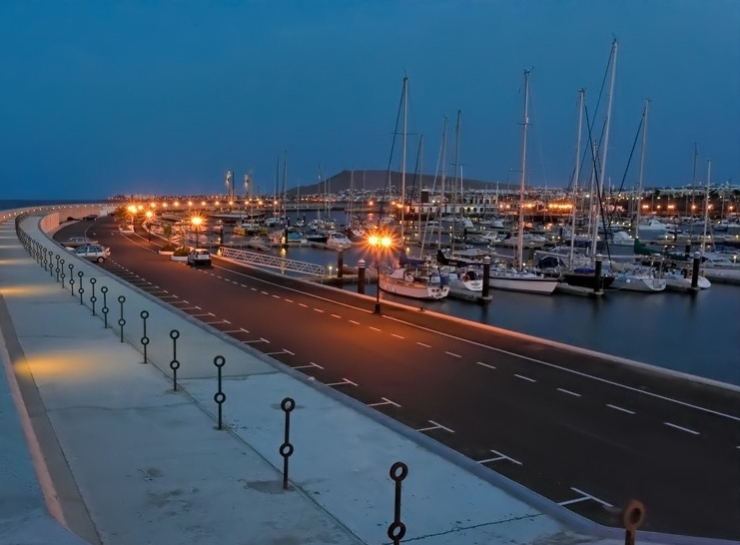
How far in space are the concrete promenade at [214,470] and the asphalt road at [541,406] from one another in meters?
2.55

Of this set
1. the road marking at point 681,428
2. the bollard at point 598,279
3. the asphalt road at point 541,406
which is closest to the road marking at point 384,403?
the asphalt road at point 541,406

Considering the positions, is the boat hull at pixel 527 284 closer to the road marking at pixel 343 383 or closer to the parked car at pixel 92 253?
the parked car at pixel 92 253

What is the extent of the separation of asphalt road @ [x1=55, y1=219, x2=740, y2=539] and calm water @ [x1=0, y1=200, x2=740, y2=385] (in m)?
10.5

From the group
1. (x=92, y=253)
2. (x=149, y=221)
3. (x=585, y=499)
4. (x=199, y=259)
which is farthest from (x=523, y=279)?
(x=149, y=221)

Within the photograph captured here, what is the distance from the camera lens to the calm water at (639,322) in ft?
102

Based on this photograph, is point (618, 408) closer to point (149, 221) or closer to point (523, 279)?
point (523, 279)

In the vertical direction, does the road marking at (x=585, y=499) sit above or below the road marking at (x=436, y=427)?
below

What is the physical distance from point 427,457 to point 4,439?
17.0ft

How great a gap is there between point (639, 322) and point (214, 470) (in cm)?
3533

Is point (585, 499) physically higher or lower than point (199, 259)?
lower

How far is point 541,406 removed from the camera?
1516cm

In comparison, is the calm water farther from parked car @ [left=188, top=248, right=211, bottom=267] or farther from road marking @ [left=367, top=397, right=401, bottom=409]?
road marking @ [left=367, top=397, right=401, bottom=409]

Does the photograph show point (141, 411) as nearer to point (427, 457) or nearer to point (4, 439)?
point (4, 439)

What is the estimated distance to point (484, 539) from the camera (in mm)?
7121
